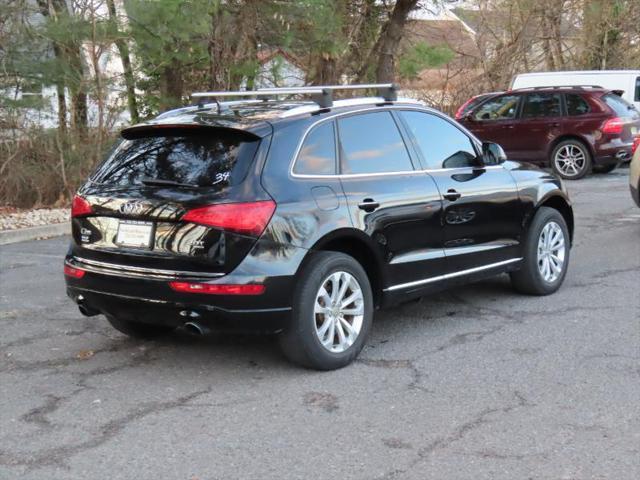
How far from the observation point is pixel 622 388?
4965 mm

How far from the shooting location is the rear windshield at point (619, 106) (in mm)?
16469

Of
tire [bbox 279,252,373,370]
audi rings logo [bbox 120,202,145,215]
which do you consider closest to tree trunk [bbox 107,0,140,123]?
audi rings logo [bbox 120,202,145,215]

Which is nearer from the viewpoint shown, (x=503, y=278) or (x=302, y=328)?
(x=302, y=328)

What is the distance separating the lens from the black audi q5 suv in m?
4.92

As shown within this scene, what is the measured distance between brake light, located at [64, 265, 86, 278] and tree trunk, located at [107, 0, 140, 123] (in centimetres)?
737

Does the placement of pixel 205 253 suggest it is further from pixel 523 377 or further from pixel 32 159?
pixel 32 159

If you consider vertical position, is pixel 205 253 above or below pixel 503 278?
above

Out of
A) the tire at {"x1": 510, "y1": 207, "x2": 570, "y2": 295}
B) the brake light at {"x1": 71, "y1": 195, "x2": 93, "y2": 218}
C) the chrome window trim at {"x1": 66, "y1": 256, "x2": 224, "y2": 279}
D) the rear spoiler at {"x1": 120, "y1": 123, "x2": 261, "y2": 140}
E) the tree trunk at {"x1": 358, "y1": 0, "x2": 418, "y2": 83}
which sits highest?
the tree trunk at {"x1": 358, "y1": 0, "x2": 418, "y2": 83}

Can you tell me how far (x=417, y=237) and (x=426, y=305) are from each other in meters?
1.32

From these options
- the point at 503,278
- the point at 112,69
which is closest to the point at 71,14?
the point at 112,69

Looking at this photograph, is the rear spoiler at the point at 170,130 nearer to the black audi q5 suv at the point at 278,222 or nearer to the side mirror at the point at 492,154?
the black audi q5 suv at the point at 278,222

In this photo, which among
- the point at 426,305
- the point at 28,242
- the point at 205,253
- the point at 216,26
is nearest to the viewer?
the point at 205,253

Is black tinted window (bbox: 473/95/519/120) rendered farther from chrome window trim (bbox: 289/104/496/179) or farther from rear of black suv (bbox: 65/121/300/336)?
rear of black suv (bbox: 65/121/300/336)

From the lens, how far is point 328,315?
5.30 m
